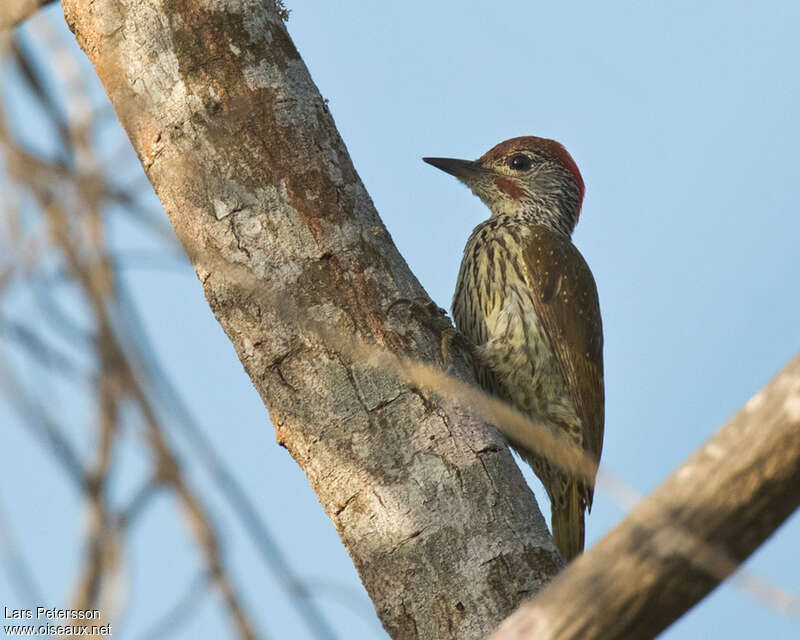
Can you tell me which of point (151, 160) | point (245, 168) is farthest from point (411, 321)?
point (151, 160)

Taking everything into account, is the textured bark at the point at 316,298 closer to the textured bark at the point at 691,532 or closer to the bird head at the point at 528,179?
the textured bark at the point at 691,532

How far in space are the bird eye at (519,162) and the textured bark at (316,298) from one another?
2.60 metres

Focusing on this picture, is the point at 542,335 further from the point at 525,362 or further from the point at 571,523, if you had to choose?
the point at 571,523

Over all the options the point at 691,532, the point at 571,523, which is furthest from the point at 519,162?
the point at 691,532

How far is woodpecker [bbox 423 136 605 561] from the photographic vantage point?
438cm

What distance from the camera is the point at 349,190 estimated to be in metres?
2.96

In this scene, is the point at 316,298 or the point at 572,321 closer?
the point at 316,298

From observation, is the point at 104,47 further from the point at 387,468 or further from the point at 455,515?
the point at 455,515

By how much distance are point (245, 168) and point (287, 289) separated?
1.13ft

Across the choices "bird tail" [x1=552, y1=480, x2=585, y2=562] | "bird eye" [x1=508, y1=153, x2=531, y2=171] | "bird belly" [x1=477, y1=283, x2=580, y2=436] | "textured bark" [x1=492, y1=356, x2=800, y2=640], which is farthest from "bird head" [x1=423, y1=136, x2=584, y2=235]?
"textured bark" [x1=492, y1=356, x2=800, y2=640]

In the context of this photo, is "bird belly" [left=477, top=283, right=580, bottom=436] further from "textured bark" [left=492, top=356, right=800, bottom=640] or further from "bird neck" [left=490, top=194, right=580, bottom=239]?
"textured bark" [left=492, top=356, right=800, bottom=640]

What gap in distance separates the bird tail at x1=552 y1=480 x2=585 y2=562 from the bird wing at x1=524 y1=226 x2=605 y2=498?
0.33ft

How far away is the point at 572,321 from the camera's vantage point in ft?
15.4

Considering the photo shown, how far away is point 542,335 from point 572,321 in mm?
247
